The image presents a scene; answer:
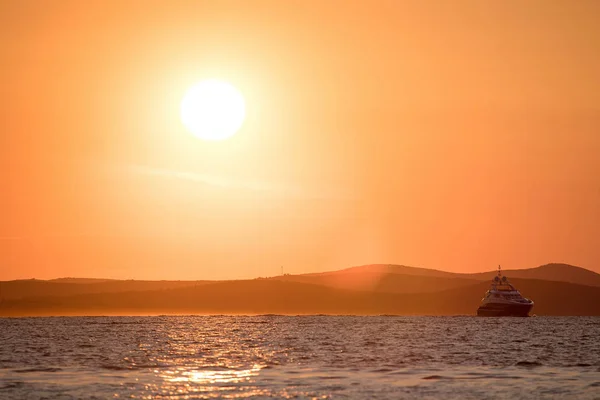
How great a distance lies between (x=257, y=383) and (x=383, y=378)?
985 cm

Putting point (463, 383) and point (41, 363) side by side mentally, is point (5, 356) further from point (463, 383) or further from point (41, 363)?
point (463, 383)

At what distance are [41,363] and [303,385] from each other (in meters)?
30.7

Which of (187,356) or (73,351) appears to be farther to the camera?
(73,351)

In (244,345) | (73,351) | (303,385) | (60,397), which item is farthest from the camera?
(244,345)

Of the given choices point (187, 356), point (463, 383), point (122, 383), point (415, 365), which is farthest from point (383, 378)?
point (187, 356)

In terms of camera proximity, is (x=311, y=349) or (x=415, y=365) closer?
(x=415, y=365)

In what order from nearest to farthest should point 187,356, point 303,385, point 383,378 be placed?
point 303,385
point 383,378
point 187,356

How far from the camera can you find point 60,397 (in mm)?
60688

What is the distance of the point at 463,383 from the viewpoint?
68938 millimetres

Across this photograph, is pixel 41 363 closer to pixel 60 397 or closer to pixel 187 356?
pixel 187 356

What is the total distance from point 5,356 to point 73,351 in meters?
10.4

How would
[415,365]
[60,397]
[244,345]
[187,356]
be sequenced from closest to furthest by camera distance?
1. [60,397]
2. [415,365]
3. [187,356]
4. [244,345]

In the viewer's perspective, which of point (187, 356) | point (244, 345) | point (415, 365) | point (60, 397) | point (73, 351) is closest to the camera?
point (60, 397)

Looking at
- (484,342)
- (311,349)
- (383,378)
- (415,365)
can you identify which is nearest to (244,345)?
(311,349)
